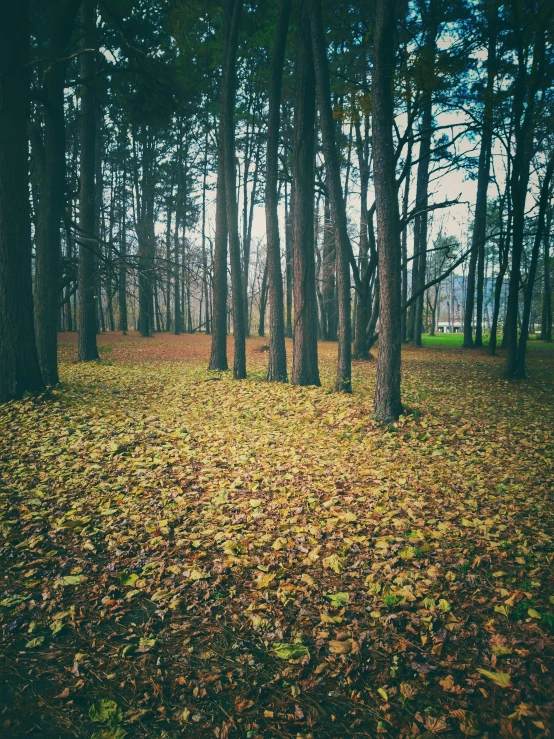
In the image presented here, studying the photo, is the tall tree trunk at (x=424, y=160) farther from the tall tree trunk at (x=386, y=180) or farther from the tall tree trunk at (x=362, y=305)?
the tall tree trunk at (x=362, y=305)

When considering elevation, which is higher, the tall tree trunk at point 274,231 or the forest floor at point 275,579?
the tall tree trunk at point 274,231

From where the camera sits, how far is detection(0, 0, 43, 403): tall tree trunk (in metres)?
7.46

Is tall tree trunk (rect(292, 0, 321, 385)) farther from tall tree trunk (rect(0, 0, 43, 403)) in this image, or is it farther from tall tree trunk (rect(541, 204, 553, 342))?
tall tree trunk (rect(541, 204, 553, 342))

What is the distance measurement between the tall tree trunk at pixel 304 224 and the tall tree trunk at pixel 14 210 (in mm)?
5400

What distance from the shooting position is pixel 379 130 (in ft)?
22.3

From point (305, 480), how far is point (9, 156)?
7526 mm

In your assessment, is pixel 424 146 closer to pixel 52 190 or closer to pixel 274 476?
pixel 52 190

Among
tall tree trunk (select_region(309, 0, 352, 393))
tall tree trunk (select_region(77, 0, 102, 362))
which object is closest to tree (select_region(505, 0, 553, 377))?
tall tree trunk (select_region(309, 0, 352, 393))

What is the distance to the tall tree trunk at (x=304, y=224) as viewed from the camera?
9695 mm

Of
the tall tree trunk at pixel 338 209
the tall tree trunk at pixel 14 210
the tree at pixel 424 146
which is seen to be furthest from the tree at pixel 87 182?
the tree at pixel 424 146

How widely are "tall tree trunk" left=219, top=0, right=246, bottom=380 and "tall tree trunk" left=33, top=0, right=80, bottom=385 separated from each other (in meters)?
3.45

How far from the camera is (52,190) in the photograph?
30.3ft

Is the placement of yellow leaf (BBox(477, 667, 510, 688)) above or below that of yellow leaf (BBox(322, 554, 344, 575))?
below

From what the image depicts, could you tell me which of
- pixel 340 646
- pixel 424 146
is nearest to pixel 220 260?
pixel 340 646
